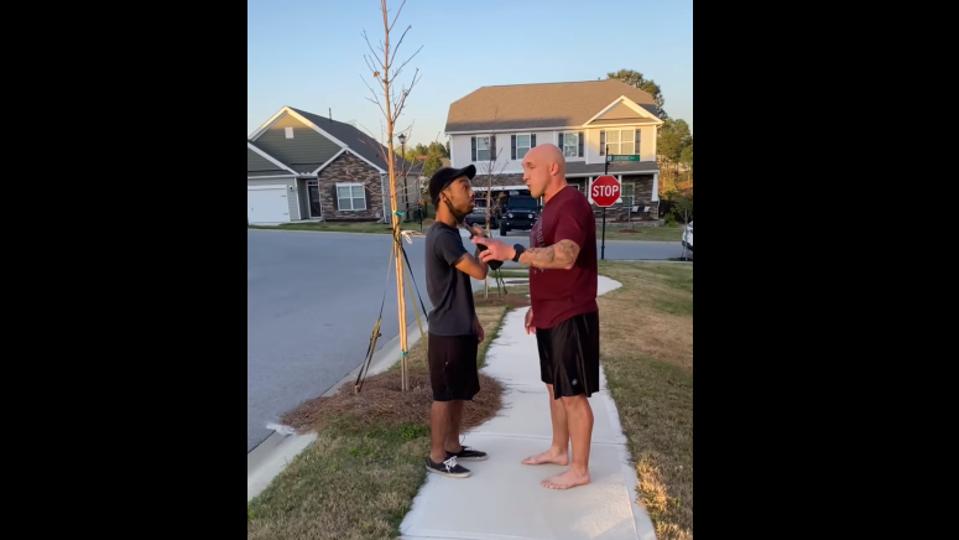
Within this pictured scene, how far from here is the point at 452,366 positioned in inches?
126

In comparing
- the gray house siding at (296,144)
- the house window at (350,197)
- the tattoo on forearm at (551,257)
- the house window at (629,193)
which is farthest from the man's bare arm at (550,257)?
the gray house siding at (296,144)

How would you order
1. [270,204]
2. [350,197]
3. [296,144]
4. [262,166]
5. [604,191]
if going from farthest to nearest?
[296,144] < [270,204] < [350,197] < [262,166] < [604,191]

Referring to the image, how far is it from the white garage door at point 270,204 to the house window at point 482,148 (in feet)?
36.3

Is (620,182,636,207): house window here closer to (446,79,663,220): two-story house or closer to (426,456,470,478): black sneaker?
(446,79,663,220): two-story house

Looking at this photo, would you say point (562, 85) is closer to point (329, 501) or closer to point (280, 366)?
point (280, 366)

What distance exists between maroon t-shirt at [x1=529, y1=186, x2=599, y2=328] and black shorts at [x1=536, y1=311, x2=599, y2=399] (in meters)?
0.05

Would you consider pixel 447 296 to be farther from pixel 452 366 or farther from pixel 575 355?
pixel 575 355

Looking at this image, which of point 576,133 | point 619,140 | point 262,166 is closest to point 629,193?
point 619,140

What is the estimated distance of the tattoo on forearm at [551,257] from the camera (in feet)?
8.63

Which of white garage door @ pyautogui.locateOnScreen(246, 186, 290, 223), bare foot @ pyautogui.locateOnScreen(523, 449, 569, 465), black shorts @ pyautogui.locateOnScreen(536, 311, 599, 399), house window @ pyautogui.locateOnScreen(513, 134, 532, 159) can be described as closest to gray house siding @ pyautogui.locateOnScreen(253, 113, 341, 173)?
white garage door @ pyautogui.locateOnScreen(246, 186, 290, 223)

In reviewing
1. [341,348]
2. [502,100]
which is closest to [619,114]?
[502,100]

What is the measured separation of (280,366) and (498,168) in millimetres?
21902

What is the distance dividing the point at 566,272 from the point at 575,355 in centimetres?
47

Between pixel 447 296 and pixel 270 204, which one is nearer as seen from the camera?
pixel 447 296
